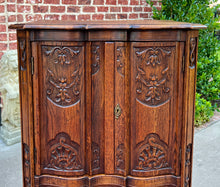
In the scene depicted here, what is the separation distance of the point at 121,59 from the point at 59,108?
1.54ft

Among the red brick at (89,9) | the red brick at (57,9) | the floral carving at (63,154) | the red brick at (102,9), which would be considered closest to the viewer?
the floral carving at (63,154)

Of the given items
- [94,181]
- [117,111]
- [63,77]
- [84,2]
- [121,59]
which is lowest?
[94,181]

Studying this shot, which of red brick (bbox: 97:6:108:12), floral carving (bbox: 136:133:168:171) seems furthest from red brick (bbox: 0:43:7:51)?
floral carving (bbox: 136:133:168:171)

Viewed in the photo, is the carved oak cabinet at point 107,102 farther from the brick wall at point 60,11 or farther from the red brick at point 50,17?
the red brick at point 50,17

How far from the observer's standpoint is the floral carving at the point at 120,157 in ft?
6.17

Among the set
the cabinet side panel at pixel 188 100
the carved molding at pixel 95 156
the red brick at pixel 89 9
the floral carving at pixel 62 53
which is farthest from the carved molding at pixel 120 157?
the red brick at pixel 89 9

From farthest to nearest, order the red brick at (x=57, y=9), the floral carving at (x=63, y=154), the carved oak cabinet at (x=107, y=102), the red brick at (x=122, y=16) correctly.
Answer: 1. the red brick at (x=122, y=16)
2. the red brick at (x=57, y=9)
3. the floral carving at (x=63, y=154)
4. the carved oak cabinet at (x=107, y=102)

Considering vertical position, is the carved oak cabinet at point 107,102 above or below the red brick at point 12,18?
below

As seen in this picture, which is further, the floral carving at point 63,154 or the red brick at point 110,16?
the red brick at point 110,16

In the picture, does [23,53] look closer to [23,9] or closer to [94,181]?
[94,181]

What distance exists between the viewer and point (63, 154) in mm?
1895

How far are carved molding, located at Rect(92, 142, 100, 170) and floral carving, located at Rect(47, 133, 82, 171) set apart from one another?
0.29 feet

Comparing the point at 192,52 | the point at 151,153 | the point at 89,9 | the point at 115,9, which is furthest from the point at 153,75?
the point at 115,9

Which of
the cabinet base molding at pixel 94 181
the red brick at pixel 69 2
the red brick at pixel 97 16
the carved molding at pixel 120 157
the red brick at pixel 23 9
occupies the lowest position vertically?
the cabinet base molding at pixel 94 181
